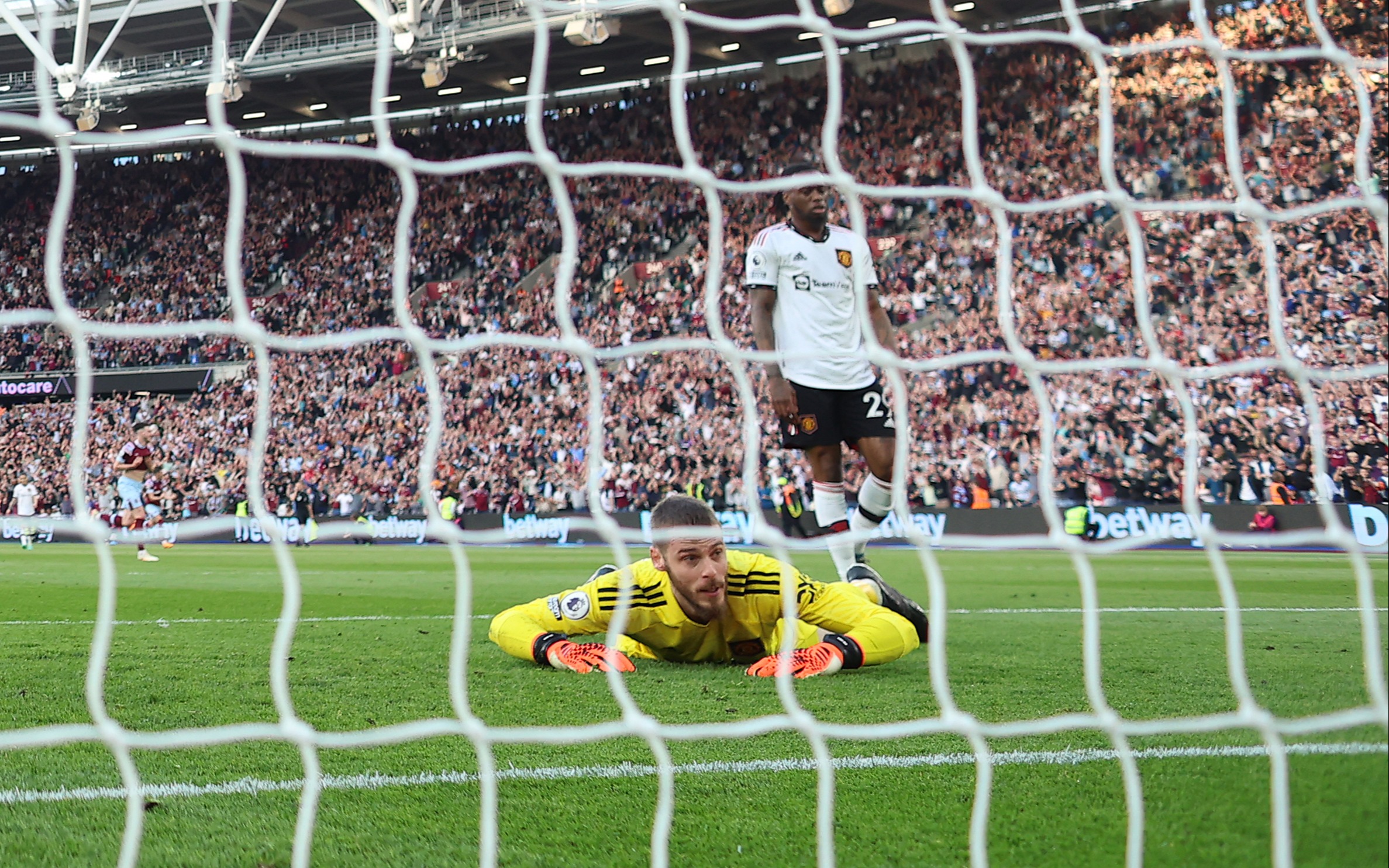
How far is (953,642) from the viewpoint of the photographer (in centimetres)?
490

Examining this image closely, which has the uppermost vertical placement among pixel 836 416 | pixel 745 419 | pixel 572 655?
pixel 836 416

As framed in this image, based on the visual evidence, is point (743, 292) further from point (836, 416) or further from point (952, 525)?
point (836, 416)

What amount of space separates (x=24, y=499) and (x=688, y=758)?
61.7ft

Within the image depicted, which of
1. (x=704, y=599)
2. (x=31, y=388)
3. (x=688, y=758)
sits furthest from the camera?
(x=31, y=388)

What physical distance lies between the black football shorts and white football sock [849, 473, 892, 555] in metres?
0.22

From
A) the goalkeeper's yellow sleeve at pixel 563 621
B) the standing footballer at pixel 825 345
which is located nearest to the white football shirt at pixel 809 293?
the standing footballer at pixel 825 345

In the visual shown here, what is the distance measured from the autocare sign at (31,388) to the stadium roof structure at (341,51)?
5200mm

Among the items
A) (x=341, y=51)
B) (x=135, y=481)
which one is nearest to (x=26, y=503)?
(x=135, y=481)

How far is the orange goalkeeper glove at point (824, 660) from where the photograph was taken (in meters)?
3.80

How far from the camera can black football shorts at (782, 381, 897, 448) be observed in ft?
A: 17.3

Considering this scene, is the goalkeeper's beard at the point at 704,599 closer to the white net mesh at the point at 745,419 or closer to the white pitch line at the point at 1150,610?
the white net mesh at the point at 745,419

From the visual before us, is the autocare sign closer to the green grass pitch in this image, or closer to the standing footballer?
the green grass pitch

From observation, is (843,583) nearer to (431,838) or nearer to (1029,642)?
(1029,642)

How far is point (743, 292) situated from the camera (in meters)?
20.2
